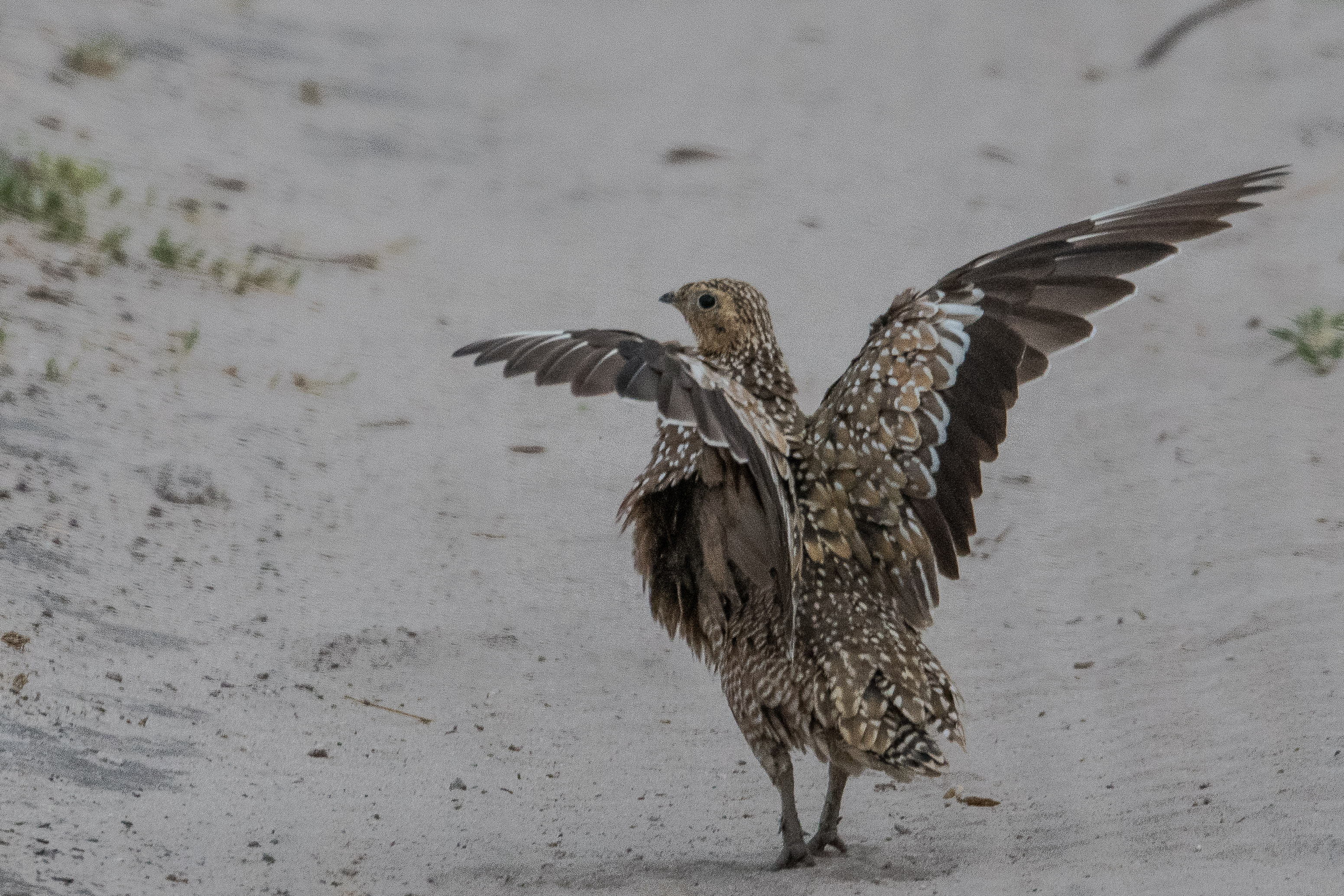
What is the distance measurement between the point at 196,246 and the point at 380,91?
127 inches

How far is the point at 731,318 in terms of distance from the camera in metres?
4.62

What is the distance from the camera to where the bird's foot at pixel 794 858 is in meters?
3.97

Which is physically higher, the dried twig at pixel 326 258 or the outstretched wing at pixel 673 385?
the dried twig at pixel 326 258

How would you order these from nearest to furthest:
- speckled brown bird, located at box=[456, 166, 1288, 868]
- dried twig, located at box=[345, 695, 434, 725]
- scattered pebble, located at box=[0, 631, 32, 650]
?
speckled brown bird, located at box=[456, 166, 1288, 868] < scattered pebble, located at box=[0, 631, 32, 650] < dried twig, located at box=[345, 695, 434, 725]

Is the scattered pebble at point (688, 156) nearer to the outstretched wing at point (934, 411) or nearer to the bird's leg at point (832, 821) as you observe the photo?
the outstretched wing at point (934, 411)

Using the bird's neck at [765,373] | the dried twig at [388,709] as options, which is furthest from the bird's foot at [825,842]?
the dried twig at [388,709]

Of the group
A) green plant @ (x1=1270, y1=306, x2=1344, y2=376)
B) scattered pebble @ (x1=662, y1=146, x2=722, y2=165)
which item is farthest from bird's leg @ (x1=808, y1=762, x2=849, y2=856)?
scattered pebble @ (x1=662, y1=146, x2=722, y2=165)

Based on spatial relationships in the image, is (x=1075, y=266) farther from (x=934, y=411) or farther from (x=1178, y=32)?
(x=1178, y=32)

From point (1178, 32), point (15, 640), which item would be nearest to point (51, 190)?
point (15, 640)

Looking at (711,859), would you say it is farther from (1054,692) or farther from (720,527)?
(1054,692)

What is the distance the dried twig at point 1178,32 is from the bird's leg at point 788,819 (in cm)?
846

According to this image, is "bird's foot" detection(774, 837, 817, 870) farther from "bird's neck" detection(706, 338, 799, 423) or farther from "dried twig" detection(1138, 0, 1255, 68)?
"dried twig" detection(1138, 0, 1255, 68)

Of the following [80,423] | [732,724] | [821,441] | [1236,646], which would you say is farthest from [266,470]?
[1236,646]

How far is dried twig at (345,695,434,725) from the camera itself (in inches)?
187
